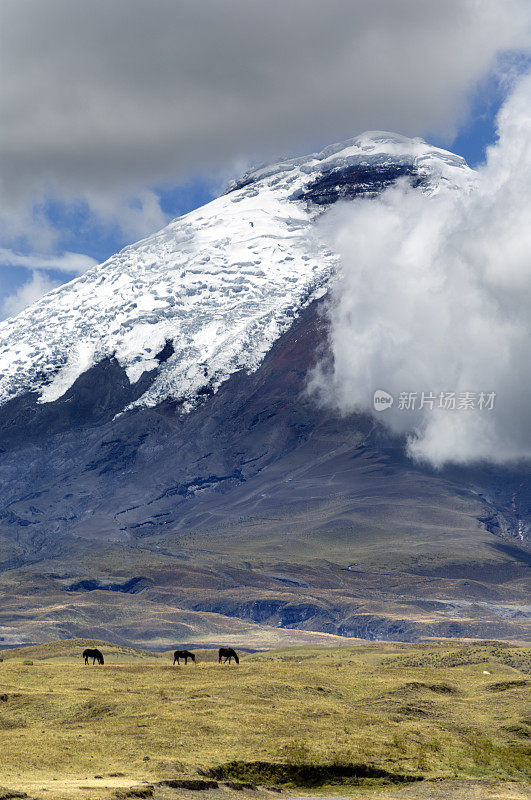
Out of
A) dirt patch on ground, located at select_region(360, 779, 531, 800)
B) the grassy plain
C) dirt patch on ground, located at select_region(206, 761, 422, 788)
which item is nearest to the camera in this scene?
dirt patch on ground, located at select_region(360, 779, 531, 800)

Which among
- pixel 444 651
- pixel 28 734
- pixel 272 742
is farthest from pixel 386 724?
pixel 444 651

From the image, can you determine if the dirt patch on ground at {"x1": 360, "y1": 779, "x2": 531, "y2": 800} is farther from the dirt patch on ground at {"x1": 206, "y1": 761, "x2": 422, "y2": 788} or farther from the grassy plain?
the dirt patch on ground at {"x1": 206, "y1": 761, "x2": 422, "y2": 788}

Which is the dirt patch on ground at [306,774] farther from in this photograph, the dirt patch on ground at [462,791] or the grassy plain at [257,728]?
the dirt patch on ground at [462,791]

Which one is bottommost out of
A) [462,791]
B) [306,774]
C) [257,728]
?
[306,774]

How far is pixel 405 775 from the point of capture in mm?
53500

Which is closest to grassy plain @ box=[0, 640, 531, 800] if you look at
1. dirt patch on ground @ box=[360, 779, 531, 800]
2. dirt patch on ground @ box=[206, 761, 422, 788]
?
dirt patch on ground @ box=[206, 761, 422, 788]

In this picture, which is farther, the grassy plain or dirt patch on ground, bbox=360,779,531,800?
the grassy plain

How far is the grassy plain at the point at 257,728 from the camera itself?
51.4 meters

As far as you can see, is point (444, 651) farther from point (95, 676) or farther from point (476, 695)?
point (95, 676)

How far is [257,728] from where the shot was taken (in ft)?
195

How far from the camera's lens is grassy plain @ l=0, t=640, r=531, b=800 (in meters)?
51.4

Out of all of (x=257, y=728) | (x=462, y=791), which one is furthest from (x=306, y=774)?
(x=462, y=791)

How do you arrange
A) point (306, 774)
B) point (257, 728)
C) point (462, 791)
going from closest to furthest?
point (462, 791), point (306, 774), point (257, 728)

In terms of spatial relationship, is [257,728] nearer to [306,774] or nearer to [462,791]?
[306,774]
